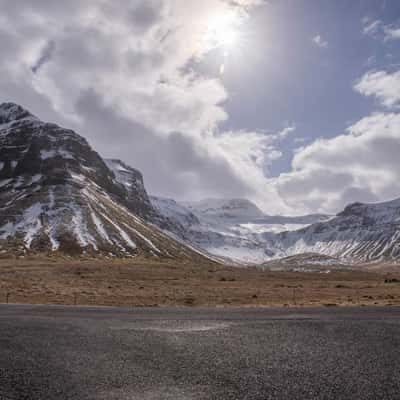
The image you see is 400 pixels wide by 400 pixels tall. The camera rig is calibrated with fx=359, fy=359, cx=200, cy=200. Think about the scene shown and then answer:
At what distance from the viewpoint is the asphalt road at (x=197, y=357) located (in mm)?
10914

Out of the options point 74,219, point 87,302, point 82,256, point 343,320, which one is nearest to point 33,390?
point 343,320

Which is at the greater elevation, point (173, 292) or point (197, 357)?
point (197, 357)

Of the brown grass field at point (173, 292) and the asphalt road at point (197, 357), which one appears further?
the brown grass field at point (173, 292)

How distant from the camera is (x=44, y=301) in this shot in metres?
33.3

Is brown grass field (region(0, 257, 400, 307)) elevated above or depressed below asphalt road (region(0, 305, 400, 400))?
below

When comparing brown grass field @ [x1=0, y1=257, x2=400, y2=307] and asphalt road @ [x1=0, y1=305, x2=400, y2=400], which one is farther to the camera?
brown grass field @ [x1=0, y1=257, x2=400, y2=307]

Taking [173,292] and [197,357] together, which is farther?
[173,292]

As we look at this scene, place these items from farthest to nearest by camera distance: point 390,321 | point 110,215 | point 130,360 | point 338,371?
point 110,215
point 390,321
point 130,360
point 338,371

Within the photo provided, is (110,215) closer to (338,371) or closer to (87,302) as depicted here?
(87,302)

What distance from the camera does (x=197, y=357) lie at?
1418 cm

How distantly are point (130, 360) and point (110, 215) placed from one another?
18777 cm

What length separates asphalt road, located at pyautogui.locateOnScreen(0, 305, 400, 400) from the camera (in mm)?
10914

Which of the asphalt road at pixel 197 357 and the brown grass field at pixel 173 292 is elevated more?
the asphalt road at pixel 197 357

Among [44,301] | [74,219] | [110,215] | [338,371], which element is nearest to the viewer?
[338,371]
